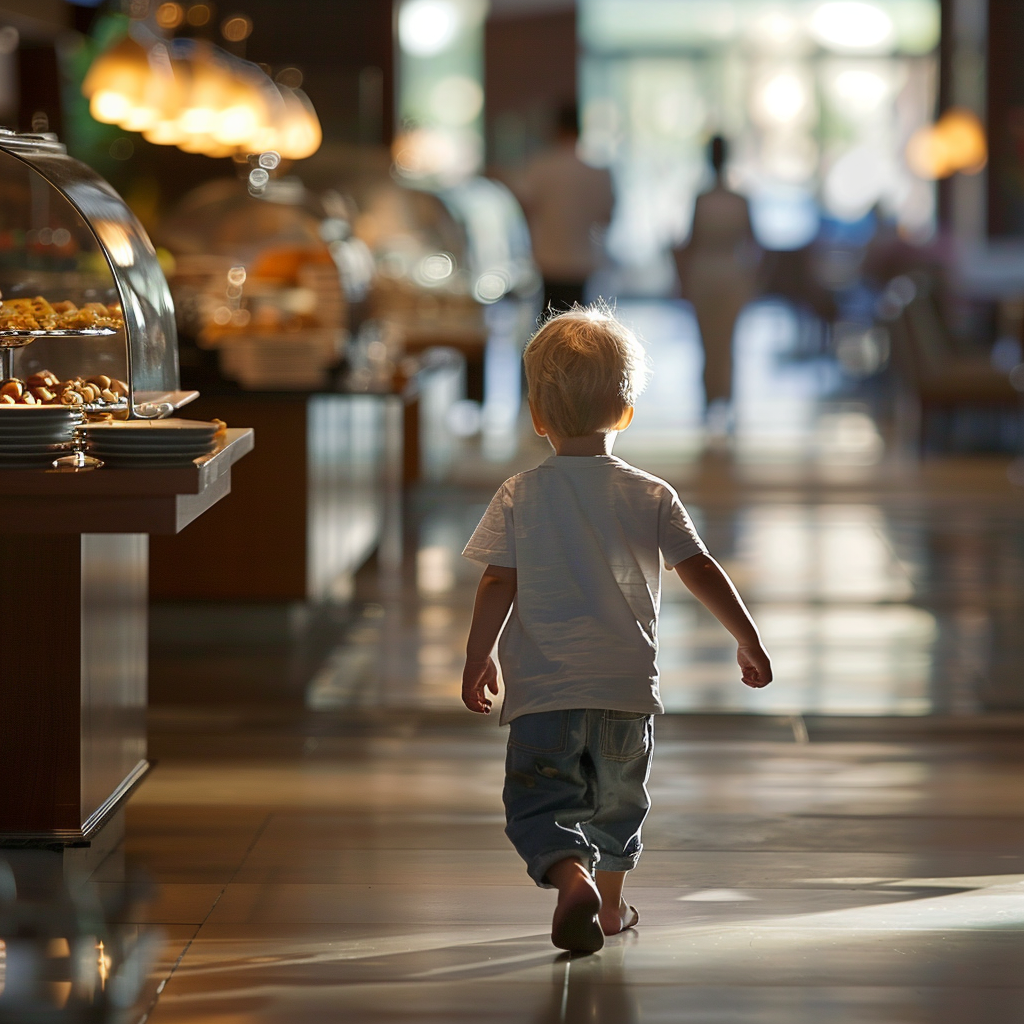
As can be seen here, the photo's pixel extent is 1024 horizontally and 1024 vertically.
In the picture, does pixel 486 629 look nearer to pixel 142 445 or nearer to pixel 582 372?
pixel 582 372

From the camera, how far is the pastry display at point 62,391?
3020mm

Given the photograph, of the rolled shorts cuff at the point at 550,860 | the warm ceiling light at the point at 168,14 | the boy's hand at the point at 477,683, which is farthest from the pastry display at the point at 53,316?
the warm ceiling light at the point at 168,14

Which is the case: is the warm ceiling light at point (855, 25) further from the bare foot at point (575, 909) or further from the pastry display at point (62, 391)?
the bare foot at point (575, 909)

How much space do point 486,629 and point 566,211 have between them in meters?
8.48

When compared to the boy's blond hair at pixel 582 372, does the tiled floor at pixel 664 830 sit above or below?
below

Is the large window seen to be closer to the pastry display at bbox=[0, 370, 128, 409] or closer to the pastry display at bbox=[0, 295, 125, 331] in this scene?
the pastry display at bbox=[0, 295, 125, 331]

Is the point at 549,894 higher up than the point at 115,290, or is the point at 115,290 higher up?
the point at 115,290

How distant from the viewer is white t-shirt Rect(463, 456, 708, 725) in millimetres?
2639

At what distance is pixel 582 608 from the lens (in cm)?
265

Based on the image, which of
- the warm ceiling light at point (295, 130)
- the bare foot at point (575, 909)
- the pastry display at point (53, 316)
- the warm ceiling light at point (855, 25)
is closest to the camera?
the bare foot at point (575, 909)

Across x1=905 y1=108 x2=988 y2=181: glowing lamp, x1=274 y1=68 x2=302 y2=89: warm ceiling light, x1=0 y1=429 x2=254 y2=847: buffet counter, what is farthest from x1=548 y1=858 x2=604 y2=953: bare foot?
x1=905 y1=108 x2=988 y2=181: glowing lamp

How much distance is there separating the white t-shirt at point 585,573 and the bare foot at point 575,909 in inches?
9.7

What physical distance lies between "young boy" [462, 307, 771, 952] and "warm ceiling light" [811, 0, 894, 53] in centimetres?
2022

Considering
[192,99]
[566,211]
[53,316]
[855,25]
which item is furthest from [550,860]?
[855,25]
